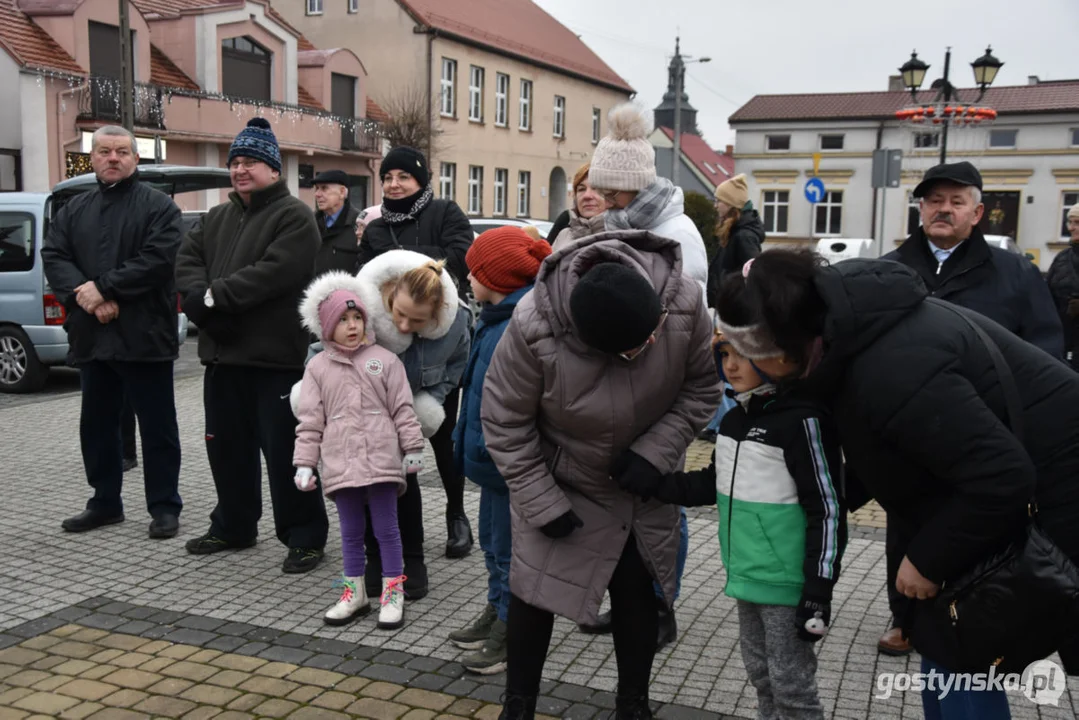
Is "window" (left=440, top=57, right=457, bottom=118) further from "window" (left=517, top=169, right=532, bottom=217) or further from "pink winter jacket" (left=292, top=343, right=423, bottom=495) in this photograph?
"pink winter jacket" (left=292, top=343, right=423, bottom=495)

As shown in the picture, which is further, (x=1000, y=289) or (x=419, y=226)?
(x=419, y=226)

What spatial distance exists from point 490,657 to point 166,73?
2756 centimetres

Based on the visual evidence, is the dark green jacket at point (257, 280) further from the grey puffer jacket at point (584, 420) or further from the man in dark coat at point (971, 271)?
the man in dark coat at point (971, 271)

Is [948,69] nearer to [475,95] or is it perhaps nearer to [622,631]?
[622,631]

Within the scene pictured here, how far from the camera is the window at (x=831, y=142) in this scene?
5194 cm

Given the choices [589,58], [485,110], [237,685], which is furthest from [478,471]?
[589,58]

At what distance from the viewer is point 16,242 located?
38.0 feet

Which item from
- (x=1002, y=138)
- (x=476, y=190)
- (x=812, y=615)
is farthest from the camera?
(x=1002, y=138)

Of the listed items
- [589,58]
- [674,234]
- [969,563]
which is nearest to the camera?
[969,563]

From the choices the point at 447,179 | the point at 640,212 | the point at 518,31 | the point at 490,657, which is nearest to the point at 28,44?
the point at 447,179

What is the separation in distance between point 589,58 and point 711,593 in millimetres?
48405

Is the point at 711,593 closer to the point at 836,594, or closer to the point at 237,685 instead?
the point at 836,594

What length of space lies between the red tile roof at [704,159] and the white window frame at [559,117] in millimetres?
20020

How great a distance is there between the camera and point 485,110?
42.2 metres
